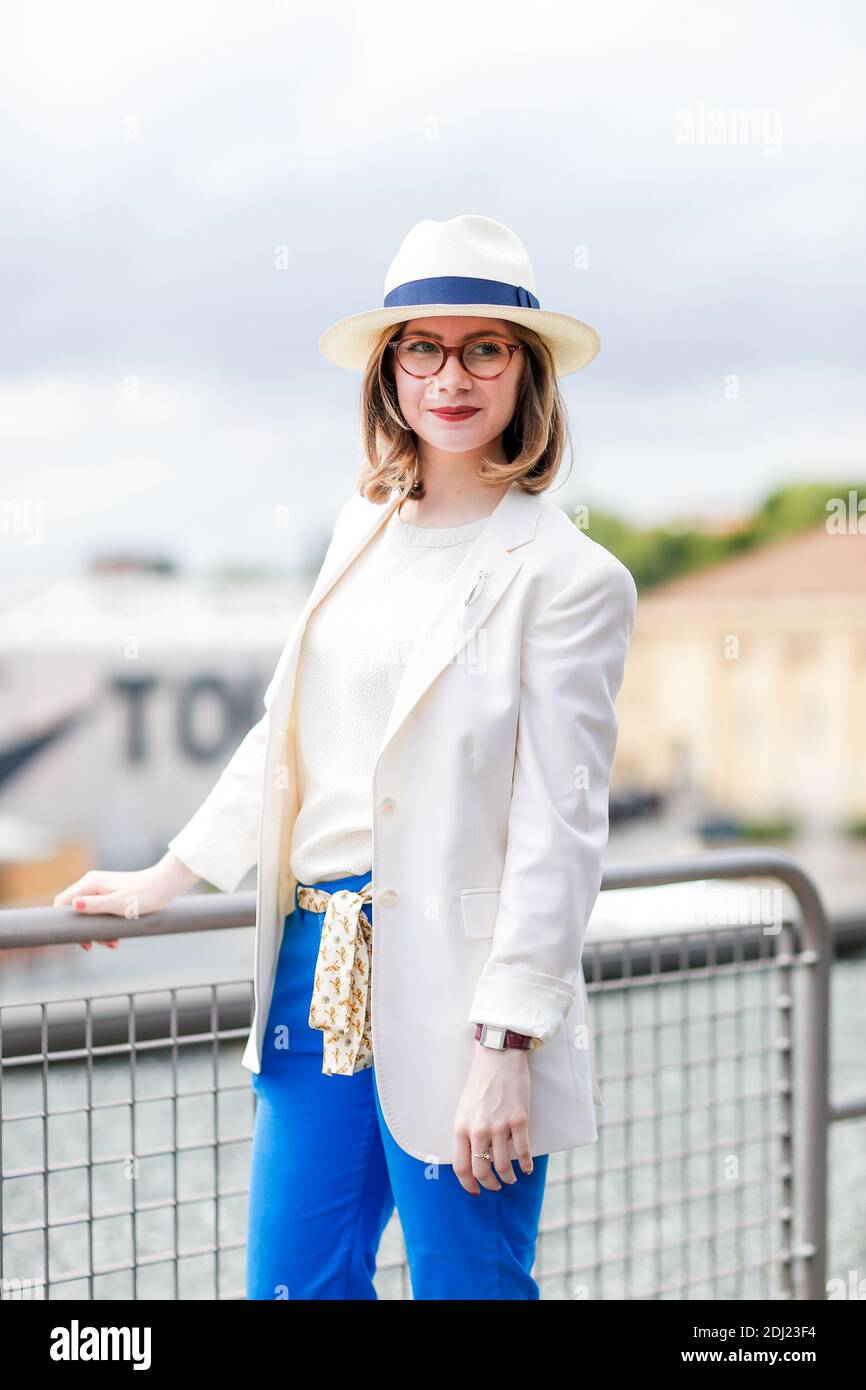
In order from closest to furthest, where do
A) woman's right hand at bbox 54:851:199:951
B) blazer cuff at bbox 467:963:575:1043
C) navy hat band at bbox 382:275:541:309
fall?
blazer cuff at bbox 467:963:575:1043
navy hat band at bbox 382:275:541:309
woman's right hand at bbox 54:851:199:951

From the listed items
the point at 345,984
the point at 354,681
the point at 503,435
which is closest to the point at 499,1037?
the point at 345,984

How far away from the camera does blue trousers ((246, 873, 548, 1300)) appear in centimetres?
111

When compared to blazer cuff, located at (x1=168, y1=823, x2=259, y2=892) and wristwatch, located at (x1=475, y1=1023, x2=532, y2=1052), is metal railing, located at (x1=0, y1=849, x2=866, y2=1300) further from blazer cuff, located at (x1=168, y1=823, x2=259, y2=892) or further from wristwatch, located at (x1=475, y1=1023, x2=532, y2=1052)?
wristwatch, located at (x1=475, y1=1023, x2=532, y2=1052)

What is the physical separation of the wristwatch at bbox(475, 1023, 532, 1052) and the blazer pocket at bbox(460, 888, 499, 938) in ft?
0.25

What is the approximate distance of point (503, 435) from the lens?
1.21 m

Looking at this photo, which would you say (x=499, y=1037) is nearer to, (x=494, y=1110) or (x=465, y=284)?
(x=494, y=1110)

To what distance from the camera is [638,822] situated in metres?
16.5

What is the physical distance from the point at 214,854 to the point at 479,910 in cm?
32

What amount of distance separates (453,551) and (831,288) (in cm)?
3067

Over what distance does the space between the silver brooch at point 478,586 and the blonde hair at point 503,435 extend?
98mm

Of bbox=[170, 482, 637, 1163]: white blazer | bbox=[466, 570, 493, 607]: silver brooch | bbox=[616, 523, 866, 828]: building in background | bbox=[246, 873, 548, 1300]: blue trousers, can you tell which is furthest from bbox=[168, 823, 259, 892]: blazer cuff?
bbox=[616, 523, 866, 828]: building in background

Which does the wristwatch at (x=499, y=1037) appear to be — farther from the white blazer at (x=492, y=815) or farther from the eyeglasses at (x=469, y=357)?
the eyeglasses at (x=469, y=357)

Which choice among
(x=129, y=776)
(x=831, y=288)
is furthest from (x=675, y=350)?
(x=129, y=776)
